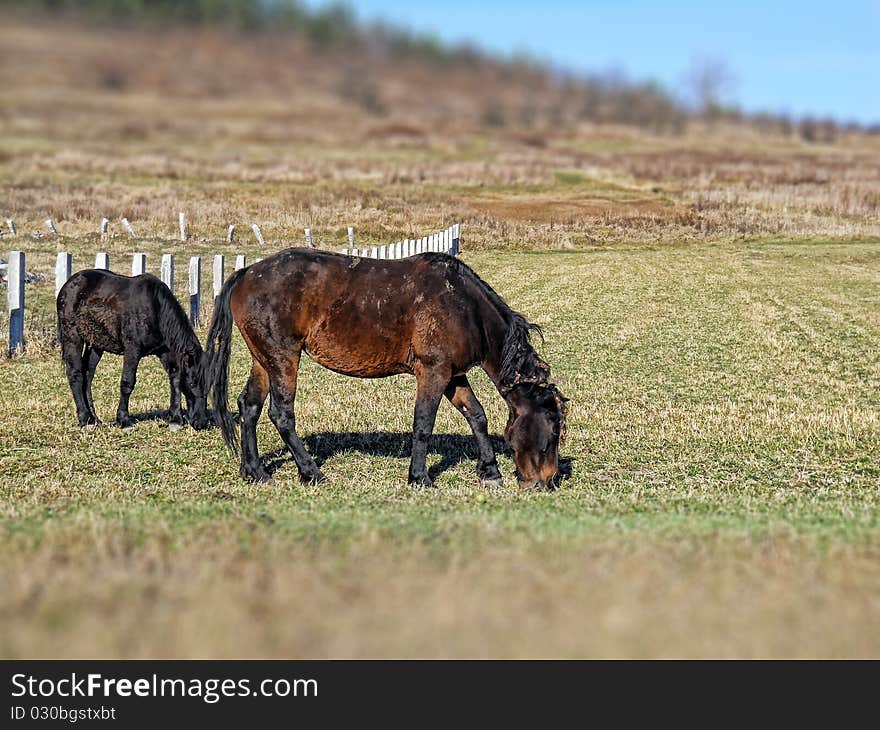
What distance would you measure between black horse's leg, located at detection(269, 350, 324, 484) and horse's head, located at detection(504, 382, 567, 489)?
2.01 metres

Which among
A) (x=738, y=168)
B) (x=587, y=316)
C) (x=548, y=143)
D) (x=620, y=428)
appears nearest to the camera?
(x=620, y=428)

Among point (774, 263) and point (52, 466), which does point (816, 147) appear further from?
point (52, 466)

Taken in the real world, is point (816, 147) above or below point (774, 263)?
above

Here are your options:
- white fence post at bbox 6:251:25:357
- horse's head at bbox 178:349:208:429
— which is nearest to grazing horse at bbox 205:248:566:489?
horse's head at bbox 178:349:208:429

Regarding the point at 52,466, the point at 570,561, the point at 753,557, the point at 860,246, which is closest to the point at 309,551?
the point at 570,561

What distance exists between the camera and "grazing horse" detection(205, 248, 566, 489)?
10.7 meters

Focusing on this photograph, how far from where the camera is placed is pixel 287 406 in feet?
36.0

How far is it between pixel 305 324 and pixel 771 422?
22.5ft

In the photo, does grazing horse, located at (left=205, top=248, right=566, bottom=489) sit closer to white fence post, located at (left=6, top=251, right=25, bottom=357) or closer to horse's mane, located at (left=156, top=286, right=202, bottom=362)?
Result: horse's mane, located at (left=156, top=286, right=202, bottom=362)

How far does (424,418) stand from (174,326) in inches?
189

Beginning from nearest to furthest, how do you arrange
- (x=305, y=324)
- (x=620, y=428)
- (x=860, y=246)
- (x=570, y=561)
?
(x=570, y=561)
(x=305, y=324)
(x=620, y=428)
(x=860, y=246)

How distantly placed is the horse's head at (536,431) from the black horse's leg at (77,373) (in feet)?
20.2

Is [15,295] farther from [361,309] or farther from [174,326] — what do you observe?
[361,309]

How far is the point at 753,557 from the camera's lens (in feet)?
21.1
